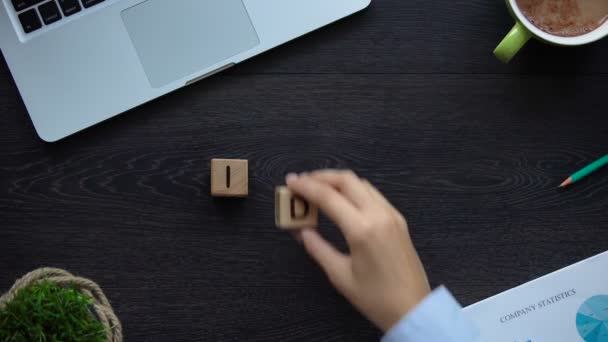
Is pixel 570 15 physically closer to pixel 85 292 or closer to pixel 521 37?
pixel 521 37

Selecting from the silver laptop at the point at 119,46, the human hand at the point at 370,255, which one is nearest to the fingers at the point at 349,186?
the human hand at the point at 370,255

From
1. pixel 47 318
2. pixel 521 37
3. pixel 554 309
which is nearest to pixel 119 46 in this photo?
pixel 47 318

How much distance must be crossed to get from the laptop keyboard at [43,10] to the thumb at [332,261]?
0.37m

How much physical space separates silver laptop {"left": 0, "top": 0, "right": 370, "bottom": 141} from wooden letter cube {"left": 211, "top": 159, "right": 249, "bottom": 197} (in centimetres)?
10

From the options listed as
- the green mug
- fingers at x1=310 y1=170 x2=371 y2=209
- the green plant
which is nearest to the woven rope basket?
the green plant

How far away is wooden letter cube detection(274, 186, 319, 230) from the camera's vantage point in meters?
0.61

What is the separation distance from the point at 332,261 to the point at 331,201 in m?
0.06

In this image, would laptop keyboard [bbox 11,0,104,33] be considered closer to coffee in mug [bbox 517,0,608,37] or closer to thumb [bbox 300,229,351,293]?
thumb [bbox 300,229,351,293]

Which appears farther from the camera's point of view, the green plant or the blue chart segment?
the blue chart segment

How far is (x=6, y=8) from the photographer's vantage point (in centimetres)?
69

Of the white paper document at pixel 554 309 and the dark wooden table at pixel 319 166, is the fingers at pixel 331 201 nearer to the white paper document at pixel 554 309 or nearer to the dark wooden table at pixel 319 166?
the dark wooden table at pixel 319 166

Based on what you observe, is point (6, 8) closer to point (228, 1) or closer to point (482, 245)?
point (228, 1)

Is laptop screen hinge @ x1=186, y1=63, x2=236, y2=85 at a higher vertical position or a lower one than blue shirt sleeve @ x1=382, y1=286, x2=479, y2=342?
higher

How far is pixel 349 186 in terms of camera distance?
1.87 ft
